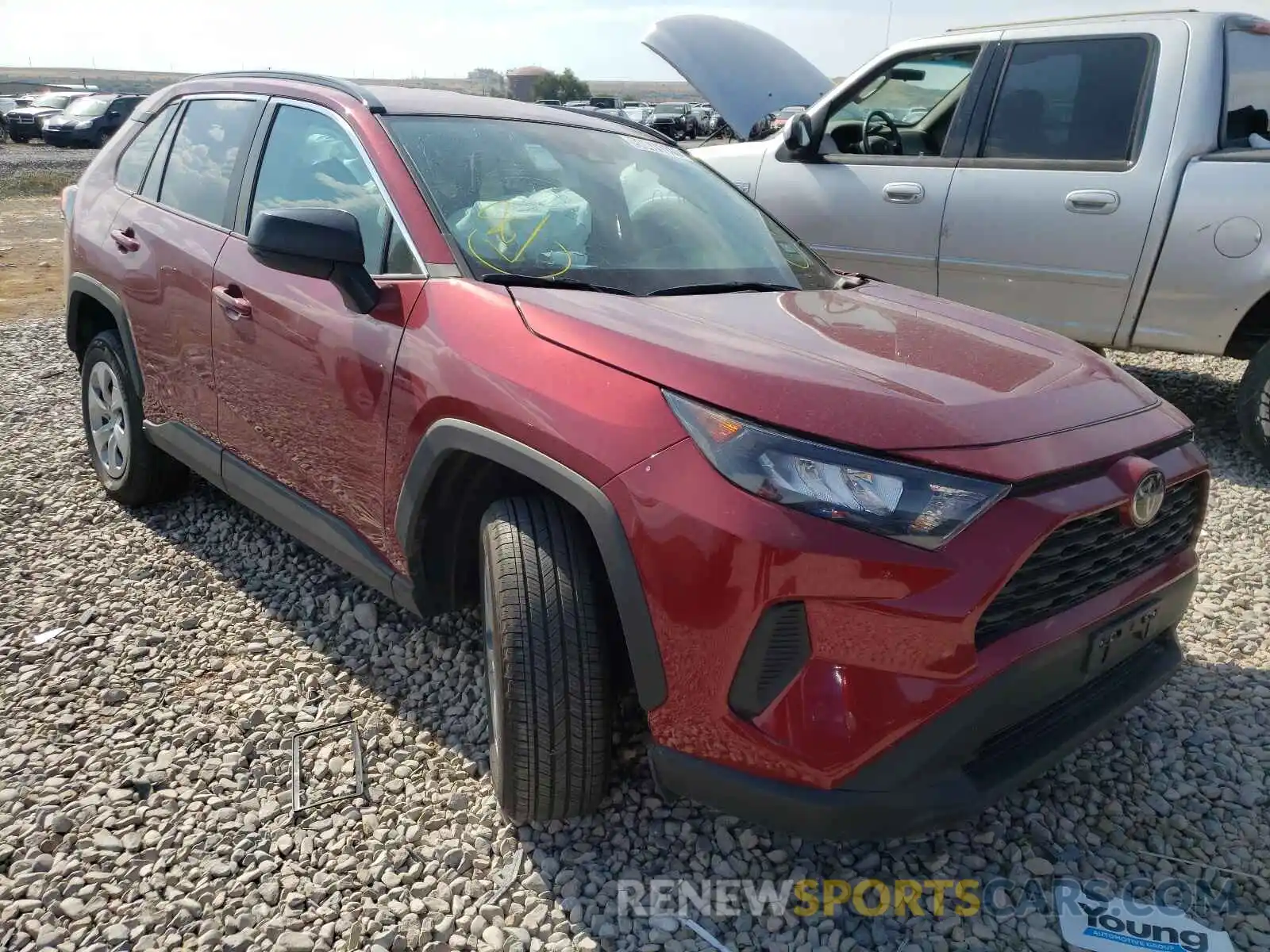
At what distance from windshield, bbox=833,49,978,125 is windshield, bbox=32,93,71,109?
101 ft

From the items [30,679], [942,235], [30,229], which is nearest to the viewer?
[30,679]

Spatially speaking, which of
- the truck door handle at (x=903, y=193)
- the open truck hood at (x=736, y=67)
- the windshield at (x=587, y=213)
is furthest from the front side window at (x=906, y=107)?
the windshield at (x=587, y=213)

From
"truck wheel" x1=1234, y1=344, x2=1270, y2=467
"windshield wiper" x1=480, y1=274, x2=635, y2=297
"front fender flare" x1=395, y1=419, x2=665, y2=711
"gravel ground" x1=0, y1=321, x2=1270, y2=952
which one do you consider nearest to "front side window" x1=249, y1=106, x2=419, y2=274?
"windshield wiper" x1=480, y1=274, x2=635, y2=297

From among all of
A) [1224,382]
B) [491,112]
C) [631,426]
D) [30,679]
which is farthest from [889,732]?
[1224,382]

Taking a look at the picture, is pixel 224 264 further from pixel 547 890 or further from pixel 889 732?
pixel 889 732

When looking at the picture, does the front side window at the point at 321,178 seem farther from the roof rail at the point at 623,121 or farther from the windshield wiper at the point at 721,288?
the roof rail at the point at 623,121

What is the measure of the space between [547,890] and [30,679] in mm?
1811

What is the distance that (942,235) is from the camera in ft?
16.6

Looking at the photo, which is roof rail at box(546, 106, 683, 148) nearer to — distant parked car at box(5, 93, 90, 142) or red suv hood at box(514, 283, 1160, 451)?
red suv hood at box(514, 283, 1160, 451)

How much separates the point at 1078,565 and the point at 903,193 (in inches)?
146

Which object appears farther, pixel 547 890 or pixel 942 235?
pixel 942 235

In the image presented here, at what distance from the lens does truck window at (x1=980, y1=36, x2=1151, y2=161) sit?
4.64 meters

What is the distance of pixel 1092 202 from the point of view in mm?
4570

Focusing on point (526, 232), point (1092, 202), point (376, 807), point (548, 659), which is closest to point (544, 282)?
point (526, 232)
